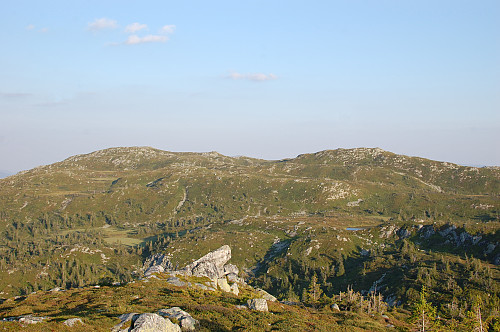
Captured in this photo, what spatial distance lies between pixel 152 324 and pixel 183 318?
19.5 feet

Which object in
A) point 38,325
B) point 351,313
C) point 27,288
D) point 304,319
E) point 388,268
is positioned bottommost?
point 27,288

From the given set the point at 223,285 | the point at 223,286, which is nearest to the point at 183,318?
the point at 223,286

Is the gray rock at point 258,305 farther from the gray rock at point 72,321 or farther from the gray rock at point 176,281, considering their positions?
the gray rock at point 72,321

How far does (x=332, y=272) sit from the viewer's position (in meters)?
193

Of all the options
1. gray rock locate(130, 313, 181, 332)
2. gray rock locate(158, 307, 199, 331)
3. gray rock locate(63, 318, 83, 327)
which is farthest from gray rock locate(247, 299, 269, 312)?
gray rock locate(63, 318, 83, 327)

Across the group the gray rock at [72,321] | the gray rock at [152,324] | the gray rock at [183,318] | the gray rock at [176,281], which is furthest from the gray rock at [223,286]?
the gray rock at [72,321]

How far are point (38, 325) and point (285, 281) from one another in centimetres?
15781

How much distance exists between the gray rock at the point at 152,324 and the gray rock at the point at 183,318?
1.55 metres

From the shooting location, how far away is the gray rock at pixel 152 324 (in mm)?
43722

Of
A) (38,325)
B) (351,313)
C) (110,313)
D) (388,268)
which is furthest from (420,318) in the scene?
(388,268)

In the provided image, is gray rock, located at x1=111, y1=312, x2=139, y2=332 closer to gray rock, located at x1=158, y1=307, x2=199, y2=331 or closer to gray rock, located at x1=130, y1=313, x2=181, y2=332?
gray rock, located at x1=130, y1=313, x2=181, y2=332

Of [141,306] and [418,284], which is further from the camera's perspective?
[418,284]

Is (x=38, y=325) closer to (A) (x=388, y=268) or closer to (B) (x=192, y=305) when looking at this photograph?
(B) (x=192, y=305)

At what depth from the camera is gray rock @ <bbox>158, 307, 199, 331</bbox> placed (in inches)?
1891
